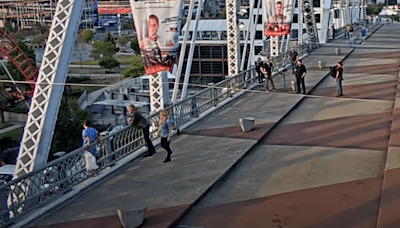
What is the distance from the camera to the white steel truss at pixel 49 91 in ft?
31.7

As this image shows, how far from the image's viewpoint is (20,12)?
99500 mm

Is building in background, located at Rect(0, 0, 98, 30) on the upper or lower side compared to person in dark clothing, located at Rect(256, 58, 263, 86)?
upper

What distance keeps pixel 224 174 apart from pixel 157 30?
3599 millimetres

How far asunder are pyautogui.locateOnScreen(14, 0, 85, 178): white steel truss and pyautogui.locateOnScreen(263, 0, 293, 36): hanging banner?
16363 mm

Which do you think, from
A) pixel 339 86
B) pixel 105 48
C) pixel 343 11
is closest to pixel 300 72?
pixel 339 86

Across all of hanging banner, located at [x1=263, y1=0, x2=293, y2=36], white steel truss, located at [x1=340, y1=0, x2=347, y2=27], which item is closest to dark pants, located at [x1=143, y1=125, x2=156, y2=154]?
hanging banner, located at [x1=263, y1=0, x2=293, y2=36]

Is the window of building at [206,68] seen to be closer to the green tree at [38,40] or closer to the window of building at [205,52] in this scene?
the window of building at [205,52]

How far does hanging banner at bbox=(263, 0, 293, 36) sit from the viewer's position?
25.1m

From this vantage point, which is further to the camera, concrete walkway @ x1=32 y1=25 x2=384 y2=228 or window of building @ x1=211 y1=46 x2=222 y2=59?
window of building @ x1=211 y1=46 x2=222 y2=59

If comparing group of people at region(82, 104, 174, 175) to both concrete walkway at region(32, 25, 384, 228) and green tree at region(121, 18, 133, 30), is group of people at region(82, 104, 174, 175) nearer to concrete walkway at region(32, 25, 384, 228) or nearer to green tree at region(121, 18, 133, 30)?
concrete walkway at region(32, 25, 384, 228)

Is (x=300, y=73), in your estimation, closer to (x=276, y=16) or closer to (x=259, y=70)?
(x=259, y=70)

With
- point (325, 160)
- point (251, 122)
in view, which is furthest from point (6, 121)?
point (325, 160)

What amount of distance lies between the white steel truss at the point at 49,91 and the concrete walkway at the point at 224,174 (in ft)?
3.87

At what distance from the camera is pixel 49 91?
9.69 meters
